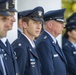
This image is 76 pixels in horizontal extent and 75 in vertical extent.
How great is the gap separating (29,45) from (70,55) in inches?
61.2

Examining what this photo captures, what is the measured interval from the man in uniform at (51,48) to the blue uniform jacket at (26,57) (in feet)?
0.87

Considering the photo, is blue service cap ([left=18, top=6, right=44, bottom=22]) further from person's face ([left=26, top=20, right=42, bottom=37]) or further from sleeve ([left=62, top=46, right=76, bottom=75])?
sleeve ([left=62, top=46, right=76, bottom=75])

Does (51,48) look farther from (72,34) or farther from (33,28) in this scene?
(72,34)

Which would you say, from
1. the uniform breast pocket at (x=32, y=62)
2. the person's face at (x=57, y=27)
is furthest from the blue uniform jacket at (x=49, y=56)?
the uniform breast pocket at (x=32, y=62)

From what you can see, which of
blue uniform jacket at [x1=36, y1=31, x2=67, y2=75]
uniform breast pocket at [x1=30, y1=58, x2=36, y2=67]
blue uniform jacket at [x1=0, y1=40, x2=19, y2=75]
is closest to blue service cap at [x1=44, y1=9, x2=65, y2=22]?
blue uniform jacket at [x1=36, y1=31, x2=67, y2=75]

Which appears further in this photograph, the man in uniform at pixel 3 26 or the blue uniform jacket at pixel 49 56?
the blue uniform jacket at pixel 49 56

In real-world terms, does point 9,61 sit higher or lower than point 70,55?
higher

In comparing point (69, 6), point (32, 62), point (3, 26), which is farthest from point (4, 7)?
point (69, 6)

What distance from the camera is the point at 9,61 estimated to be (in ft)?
13.9

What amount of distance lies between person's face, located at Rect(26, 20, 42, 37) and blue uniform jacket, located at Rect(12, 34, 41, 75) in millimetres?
107

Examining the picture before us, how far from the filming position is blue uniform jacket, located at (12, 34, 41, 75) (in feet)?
14.7

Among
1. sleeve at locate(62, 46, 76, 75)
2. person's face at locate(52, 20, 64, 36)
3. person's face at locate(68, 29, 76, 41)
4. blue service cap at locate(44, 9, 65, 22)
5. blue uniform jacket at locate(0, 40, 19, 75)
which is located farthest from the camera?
person's face at locate(68, 29, 76, 41)

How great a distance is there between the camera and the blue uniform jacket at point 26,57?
14.7 ft

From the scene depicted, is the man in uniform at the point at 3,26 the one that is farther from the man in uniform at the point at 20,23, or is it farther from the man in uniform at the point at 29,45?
the man in uniform at the point at 20,23
